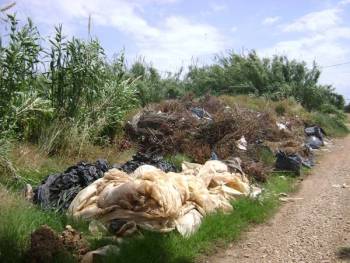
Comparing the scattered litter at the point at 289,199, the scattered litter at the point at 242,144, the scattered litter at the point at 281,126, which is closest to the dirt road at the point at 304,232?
the scattered litter at the point at 289,199

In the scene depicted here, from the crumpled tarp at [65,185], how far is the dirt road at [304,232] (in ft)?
7.13

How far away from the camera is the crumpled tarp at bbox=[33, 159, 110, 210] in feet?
21.5

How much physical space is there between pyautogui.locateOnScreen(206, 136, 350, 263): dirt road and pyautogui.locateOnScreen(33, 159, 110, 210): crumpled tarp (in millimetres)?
2174

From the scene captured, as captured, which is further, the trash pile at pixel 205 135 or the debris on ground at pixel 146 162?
the trash pile at pixel 205 135

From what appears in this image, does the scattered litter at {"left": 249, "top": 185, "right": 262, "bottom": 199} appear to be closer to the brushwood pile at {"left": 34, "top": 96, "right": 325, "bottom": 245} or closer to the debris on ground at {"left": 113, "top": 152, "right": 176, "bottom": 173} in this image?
the brushwood pile at {"left": 34, "top": 96, "right": 325, "bottom": 245}

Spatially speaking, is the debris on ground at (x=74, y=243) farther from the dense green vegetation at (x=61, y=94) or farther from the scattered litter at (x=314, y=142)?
the scattered litter at (x=314, y=142)

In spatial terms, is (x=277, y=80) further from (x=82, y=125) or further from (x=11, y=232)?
(x=11, y=232)

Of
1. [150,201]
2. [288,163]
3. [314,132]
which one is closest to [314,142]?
→ [314,132]

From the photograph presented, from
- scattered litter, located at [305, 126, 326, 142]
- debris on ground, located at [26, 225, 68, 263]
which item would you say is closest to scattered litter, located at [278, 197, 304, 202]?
debris on ground, located at [26, 225, 68, 263]

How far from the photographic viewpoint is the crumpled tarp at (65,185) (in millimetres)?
6552

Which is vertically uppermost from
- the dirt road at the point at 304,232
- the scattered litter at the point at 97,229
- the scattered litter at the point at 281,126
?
the scattered litter at the point at 281,126

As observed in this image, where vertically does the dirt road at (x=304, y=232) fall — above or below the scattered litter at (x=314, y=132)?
below

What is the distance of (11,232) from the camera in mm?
4961

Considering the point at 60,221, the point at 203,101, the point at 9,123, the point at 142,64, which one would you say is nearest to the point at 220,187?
the point at 60,221
